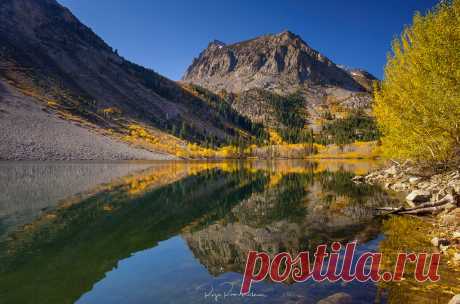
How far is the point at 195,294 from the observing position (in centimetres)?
1045

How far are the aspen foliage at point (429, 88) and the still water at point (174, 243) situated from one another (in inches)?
235

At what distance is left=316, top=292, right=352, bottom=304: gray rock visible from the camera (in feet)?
28.8

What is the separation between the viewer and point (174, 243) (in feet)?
58.3

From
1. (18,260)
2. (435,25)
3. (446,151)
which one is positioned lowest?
(18,260)

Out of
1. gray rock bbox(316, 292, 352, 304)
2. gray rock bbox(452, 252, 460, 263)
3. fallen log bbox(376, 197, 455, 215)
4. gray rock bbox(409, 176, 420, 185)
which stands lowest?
gray rock bbox(316, 292, 352, 304)

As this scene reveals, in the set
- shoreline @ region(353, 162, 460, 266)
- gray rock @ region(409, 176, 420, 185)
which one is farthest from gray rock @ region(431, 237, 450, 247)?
gray rock @ region(409, 176, 420, 185)

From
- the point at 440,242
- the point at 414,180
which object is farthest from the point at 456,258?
the point at 414,180

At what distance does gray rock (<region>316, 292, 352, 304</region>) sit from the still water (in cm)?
6

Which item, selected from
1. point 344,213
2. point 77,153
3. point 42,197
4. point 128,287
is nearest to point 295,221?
point 344,213

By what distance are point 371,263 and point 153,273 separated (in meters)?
8.86

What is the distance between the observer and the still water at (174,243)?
10.2m

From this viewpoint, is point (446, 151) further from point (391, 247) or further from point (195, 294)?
point (195, 294)

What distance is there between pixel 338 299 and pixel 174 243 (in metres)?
11.0
